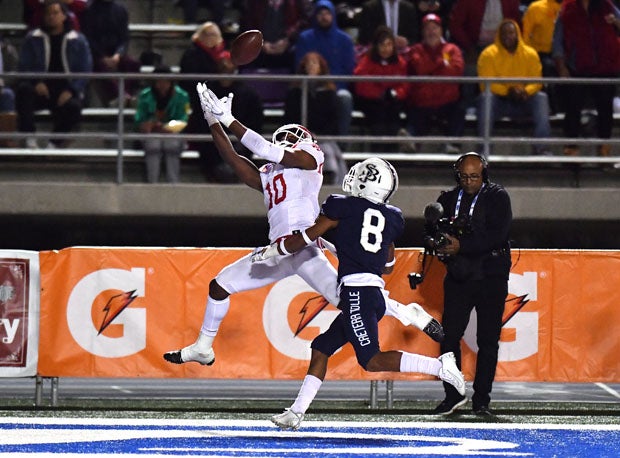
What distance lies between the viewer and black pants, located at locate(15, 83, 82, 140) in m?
14.6

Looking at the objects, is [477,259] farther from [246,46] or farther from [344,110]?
[344,110]

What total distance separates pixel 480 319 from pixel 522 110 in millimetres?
4616

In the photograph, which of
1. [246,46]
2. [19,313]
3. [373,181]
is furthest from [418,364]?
[19,313]

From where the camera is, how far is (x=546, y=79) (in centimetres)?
1403

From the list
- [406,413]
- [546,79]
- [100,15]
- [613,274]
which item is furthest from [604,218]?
[100,15]

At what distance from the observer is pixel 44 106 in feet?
49.2

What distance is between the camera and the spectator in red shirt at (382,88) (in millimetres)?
14703

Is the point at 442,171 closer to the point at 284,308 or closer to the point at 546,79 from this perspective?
the point at 546,79

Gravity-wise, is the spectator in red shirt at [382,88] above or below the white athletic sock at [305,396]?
above

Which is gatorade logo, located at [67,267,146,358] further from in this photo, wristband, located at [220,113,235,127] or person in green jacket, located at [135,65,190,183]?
person in green jacket, located at [135,65,190,183]

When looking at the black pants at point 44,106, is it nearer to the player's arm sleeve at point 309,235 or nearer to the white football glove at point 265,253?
the white football glove at point 265,253

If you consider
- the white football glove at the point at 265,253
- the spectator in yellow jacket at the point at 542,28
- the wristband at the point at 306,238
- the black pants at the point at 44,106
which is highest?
the spectator in yellow jacket at the point at 542,28

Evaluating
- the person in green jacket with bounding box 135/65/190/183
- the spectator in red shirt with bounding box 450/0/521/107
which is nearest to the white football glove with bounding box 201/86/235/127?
the person in green jacket with bounding box 135/65/190/183

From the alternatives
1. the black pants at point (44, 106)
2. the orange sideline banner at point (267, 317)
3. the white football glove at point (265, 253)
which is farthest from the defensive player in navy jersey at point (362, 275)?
the black pants at point (44, 106)
